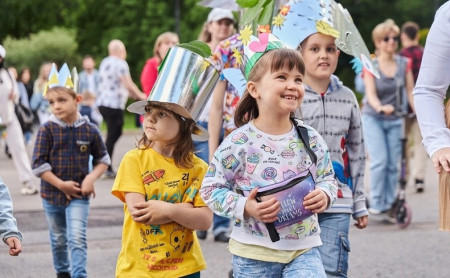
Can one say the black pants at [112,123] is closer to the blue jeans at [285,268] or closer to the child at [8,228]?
the child at [8,228]

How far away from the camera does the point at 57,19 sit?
5647 centimetres

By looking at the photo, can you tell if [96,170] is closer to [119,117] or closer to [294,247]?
[294,247]

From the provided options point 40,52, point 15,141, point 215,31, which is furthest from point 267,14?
point 40,52

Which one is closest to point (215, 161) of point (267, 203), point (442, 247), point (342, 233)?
point (267, 203)

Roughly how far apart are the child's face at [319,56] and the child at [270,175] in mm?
816

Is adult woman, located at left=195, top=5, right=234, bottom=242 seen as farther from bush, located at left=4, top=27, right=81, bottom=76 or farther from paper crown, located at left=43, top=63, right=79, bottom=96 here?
bush, located at left=4, top=27, right=81, bottom=76

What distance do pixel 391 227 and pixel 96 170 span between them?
4.16m

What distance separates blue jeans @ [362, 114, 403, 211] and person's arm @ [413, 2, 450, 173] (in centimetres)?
639

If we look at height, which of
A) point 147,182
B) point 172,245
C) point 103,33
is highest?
point 147,182

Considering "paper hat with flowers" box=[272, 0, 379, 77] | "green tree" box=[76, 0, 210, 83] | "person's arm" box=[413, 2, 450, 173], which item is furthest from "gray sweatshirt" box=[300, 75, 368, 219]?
"green tree" box=[76, 0, 210, 83]

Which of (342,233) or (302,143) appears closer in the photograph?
(302,143)

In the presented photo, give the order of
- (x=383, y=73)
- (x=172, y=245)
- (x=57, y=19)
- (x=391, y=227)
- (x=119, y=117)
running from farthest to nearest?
(x=57, y=19), (x=119, y=117), (x=383, y=73), (x=391, y=227), (x=172, y=245)

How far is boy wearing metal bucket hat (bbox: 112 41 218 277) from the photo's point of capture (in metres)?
4.67

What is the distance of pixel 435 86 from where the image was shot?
161 inches
